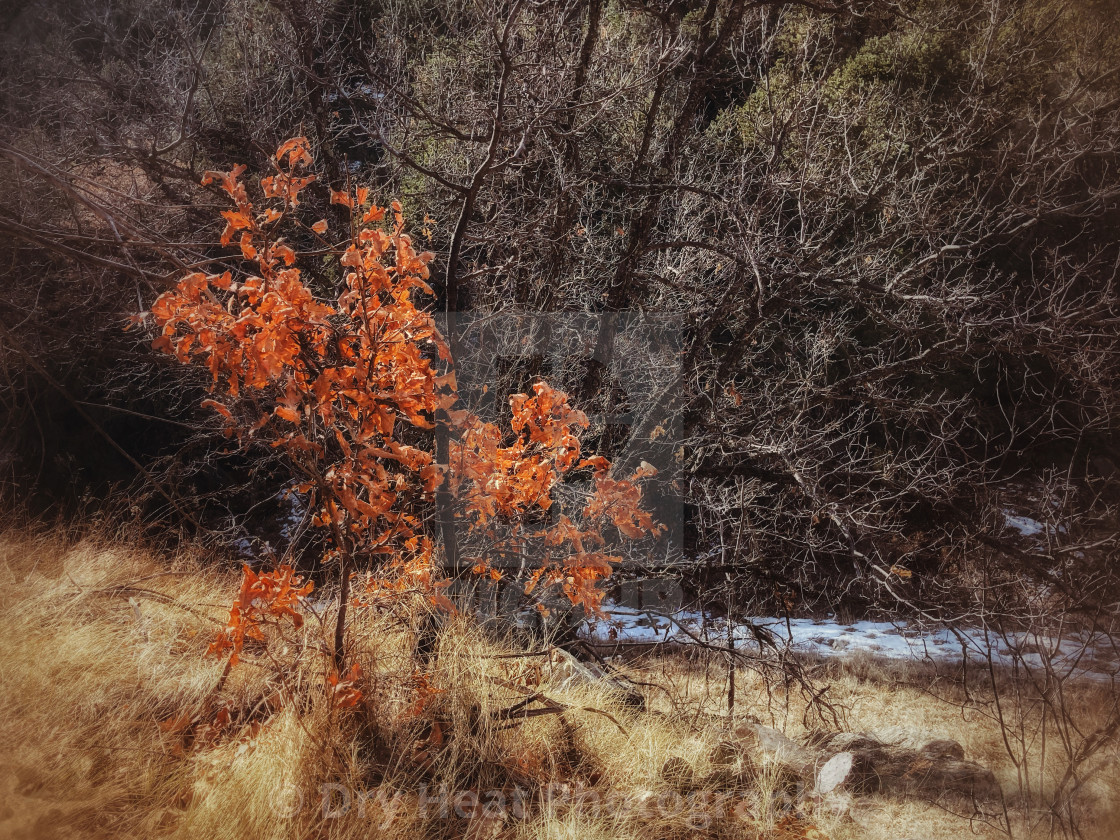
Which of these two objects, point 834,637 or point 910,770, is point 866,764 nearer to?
point 910,770

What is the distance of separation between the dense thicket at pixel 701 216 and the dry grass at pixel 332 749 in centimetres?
145

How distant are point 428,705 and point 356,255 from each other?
182cm

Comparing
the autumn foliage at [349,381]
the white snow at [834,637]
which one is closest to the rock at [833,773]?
the autumn foliage at [349,381]

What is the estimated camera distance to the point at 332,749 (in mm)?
2877

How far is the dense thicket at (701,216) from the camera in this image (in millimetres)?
4938

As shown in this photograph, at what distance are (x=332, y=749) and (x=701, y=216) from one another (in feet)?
13.9

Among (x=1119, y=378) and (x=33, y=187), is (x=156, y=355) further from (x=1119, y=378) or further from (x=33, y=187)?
(x=1119, y=378)

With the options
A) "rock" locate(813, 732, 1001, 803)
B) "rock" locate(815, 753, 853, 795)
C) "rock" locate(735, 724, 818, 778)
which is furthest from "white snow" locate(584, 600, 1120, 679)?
"rock" locate(815, 753, 853, 795)

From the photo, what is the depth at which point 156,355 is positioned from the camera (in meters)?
5.54

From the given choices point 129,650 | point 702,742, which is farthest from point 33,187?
point 702,742

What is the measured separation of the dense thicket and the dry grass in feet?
4.76

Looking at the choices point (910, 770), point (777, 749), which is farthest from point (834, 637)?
point (777, 749)

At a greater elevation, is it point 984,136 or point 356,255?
point 984,136

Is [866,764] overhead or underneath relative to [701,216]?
underneath
